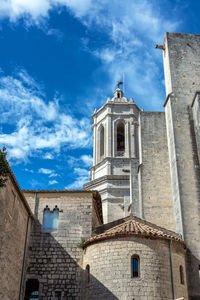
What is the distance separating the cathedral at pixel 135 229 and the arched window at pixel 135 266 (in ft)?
0.11

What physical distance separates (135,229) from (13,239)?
4524 mm

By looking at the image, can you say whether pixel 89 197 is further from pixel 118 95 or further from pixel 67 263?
pixel 118 95

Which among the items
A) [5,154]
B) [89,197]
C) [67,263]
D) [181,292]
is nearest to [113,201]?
[89,197]

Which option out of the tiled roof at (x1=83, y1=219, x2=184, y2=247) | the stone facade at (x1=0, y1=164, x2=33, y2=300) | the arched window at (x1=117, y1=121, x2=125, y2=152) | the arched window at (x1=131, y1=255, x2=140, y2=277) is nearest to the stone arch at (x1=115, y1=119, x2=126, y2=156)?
the arched window at (x1=117, y1=121, x2=125, y2=152)

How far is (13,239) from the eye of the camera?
12656 millimetres

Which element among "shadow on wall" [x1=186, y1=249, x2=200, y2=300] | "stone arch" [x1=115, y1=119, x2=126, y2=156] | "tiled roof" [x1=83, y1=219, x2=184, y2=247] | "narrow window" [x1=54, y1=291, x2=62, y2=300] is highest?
"stone arch" [x1=115, y1=119, x2=126, y2=156]

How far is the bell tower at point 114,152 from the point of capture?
25766 millimetres

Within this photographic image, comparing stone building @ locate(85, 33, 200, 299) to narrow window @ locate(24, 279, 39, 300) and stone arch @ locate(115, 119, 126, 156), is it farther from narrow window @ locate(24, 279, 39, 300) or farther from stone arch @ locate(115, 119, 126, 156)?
narrow window @ locate(24, 279, 39, 300)

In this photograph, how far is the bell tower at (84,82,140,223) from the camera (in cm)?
2577

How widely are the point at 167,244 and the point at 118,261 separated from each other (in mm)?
2023

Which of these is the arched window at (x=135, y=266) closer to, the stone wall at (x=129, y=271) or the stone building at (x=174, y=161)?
the stone wall at (x=129, y=271)

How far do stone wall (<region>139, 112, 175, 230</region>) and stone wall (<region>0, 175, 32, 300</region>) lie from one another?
22.6 ft

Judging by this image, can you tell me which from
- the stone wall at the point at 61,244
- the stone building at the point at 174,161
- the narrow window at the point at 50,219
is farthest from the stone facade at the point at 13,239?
the stone building at the point at 174,161

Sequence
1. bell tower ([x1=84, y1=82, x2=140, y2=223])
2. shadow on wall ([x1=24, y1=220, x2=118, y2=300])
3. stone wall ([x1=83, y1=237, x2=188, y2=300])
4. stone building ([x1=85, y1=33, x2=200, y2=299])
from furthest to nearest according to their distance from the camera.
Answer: bell tower ([x1=84, y1=82, x2=140, y2=223])
stone building ([x1=85, y1=33, x2=200, y2=299])
shadow on wall ([x1=24, y1=220, x2=118, y2=300])
stone wall ([x1=83, y1=237, x2=188, y2=300])
